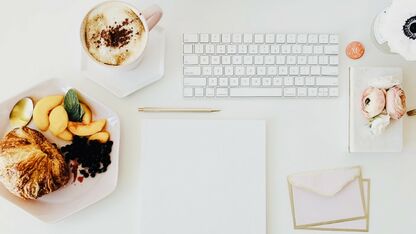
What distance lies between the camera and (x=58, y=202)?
78 centimetres

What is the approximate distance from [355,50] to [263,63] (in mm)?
151

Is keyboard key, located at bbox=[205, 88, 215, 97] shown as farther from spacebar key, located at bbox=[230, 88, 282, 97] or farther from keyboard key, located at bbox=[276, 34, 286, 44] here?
keyboard key, located at bbox=[276, 34, 286, 44]

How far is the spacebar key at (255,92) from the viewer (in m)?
0.80

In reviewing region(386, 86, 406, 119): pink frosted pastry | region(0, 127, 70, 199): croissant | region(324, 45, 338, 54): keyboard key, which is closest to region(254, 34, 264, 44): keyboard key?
region(324, 45, 338, 54): keyboard key

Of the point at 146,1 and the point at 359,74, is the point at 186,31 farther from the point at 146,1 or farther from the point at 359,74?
the point at 359,74

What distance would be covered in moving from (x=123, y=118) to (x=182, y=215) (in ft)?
0.60

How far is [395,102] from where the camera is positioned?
0.76m

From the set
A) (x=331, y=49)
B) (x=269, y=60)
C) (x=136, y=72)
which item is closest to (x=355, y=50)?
(x=331, y=49)

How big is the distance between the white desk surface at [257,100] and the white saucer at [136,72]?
0.01 m

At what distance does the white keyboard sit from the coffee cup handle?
70 millimetres

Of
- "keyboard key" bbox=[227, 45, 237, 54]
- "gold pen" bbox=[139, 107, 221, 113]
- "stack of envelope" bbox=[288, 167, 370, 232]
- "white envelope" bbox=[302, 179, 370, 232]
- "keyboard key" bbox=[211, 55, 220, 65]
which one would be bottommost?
"white envelope" bbox=[302, 179, 370, 232]

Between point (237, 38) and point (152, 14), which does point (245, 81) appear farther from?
point (152, 14)

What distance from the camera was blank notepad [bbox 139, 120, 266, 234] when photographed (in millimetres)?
785

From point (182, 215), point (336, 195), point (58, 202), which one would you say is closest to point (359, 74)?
point (336, 195)
